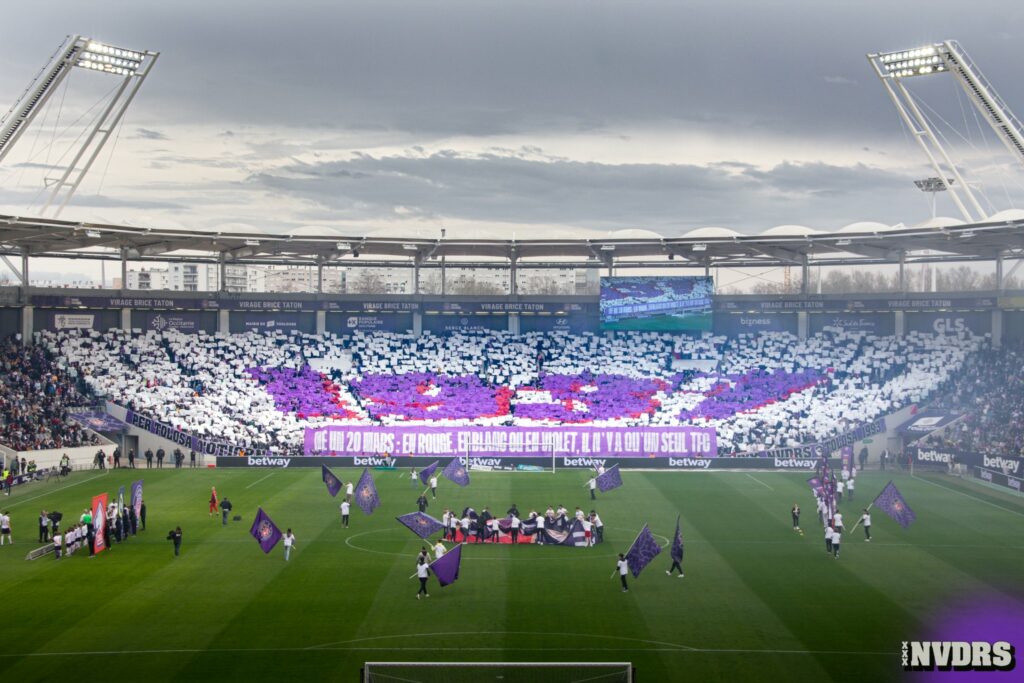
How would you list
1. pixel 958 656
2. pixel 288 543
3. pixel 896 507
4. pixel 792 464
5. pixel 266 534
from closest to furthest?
pixel 958 656 < pixel 288 543 < pixel 266 534 < pixel 896 507 < pixel 792 464

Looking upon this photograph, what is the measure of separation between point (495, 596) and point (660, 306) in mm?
46323

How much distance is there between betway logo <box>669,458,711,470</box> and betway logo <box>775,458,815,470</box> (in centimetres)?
372

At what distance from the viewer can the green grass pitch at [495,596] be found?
22.9 metres

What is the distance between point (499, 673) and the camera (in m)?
20.9

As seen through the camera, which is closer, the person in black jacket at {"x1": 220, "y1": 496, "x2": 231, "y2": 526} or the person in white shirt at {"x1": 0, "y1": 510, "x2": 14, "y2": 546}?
the person in white shirt at {"x1": 0, "y1": 510, "x2": 14, "y2": 546}

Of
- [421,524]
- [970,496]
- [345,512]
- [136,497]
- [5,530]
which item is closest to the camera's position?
[421,524]

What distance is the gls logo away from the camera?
71.0ft

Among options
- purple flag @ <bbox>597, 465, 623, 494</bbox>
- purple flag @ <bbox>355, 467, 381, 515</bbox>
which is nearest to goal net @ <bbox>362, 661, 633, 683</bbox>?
purple flag @ <bbox>355, 467, 381, 515</bbox>

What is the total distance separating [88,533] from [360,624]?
494 inches

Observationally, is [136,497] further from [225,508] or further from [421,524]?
[421,524]

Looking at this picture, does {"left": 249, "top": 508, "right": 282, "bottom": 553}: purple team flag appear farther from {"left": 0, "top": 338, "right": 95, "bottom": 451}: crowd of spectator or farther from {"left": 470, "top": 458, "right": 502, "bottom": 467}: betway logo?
{"left": 0, "top": 338, "right": 95, "bottom": 451}: crowd of spectator

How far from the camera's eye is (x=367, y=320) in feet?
249

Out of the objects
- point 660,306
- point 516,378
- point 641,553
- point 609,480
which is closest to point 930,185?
point 660,306

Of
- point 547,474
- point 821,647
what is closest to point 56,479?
point 547,474
